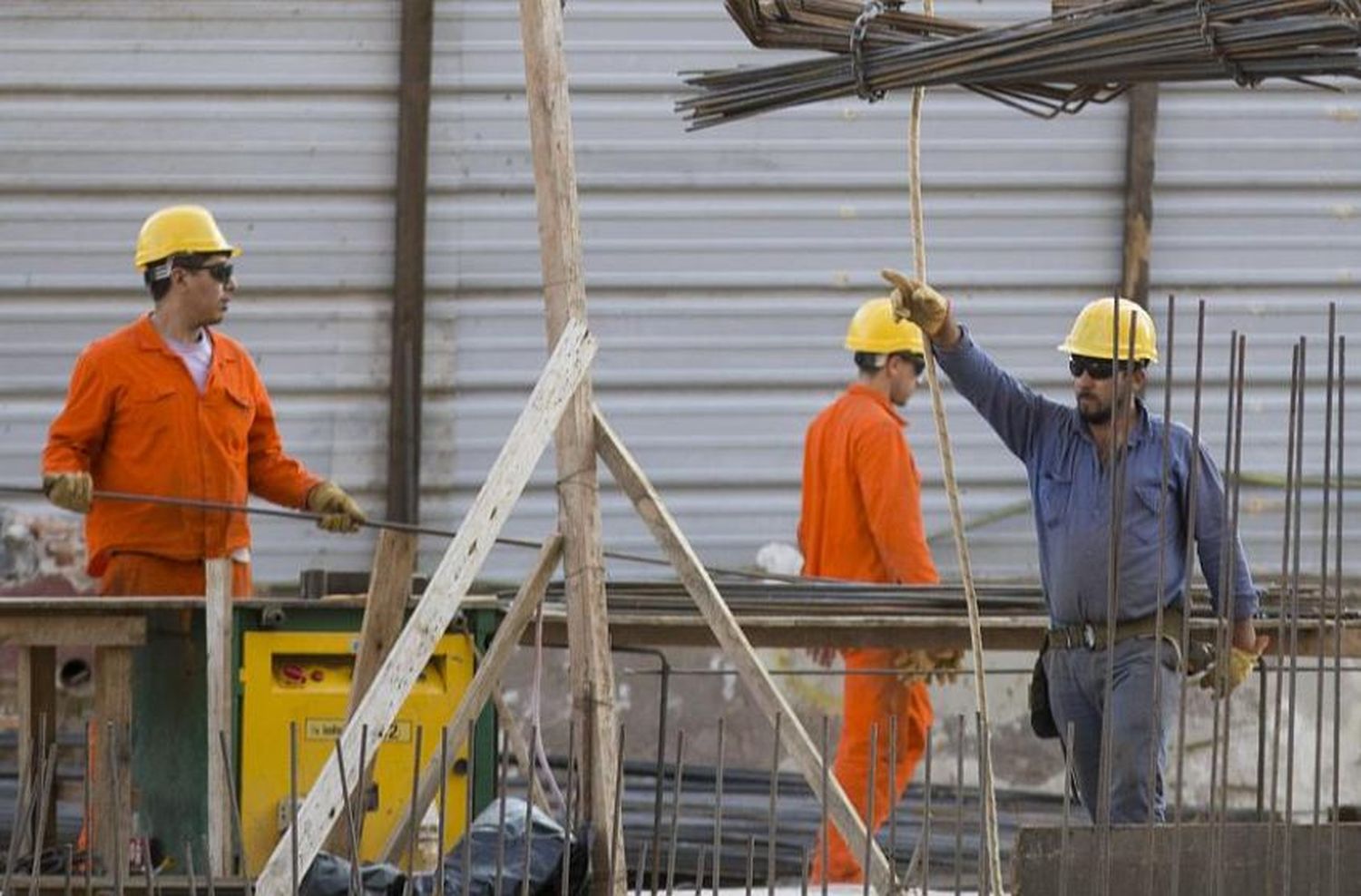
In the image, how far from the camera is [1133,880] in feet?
20.8

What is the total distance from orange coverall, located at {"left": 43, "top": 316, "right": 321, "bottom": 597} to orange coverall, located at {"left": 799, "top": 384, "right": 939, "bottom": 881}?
2.28 m

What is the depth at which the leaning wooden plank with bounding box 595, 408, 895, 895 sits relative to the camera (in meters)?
6.68

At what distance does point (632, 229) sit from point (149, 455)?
3.68 metres

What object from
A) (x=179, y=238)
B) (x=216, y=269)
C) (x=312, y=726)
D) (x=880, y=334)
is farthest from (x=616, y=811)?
(x=880, y=334)

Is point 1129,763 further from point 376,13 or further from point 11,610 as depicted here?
point 376,13

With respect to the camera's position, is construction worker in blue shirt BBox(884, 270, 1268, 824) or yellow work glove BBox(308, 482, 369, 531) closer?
construction worker in blue shirt BBox(884, 270, 1268, 824)

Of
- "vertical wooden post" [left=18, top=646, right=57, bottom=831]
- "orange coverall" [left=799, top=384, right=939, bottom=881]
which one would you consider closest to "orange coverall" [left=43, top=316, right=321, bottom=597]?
"vertical wooden post" [left=18, top=646, right=57, bottom=831]

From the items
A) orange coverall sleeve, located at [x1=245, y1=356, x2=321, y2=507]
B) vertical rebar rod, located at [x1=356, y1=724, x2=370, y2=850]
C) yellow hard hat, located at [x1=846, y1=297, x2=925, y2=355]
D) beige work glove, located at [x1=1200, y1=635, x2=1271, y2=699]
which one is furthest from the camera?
yellow hard hat, located at [x1=846, y1=297, x2=925, y2=355]

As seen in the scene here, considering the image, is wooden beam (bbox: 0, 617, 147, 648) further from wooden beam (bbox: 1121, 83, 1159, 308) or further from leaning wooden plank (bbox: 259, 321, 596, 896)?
wooden beam (bbox: 1121, 83, 1159, 308)

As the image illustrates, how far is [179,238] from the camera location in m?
9.11

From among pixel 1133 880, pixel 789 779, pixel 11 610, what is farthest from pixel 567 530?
pixel 789 779

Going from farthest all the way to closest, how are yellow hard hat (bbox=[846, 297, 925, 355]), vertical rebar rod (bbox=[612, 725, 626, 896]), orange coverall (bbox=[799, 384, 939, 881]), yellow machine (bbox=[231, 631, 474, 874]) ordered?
yellow hard hat (bbox=[846, 297, 925, 355]) < orange coverall (bbox=[799, 384, 939, 881]) < yellow machine (bbox=[231, 631, 474, 874]) < vertical rebar rod (bbox=[612, 725, 626, 896])

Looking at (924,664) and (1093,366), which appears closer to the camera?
(1093,366)

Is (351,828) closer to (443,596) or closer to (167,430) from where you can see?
(443,596)
